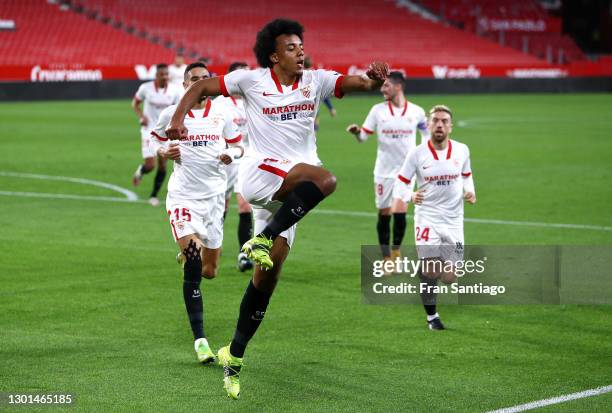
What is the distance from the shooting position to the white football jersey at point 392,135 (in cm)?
1274

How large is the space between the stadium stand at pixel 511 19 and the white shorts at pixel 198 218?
5426cm

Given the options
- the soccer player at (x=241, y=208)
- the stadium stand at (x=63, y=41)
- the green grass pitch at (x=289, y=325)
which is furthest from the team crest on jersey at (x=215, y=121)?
the stadium stand at (x=63, y=41)

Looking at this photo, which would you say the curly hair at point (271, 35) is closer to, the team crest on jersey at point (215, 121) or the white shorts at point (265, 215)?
the white shorts at point (265, 215)

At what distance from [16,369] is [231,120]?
3183mm

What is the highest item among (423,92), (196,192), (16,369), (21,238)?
(196,192)

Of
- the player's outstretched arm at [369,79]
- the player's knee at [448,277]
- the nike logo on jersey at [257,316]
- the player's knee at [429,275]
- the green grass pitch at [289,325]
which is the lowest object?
the green grass pitch at [289,325]

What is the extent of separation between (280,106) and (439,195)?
A: 119 inches

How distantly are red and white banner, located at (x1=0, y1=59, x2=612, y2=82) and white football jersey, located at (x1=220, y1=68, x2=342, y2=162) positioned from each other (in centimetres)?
3741

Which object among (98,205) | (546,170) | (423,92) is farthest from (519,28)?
(98,205)

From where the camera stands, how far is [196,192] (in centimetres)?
884

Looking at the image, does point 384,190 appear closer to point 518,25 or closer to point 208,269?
point 208,269

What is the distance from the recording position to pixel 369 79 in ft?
22.7

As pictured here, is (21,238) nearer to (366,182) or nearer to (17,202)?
(17,202)

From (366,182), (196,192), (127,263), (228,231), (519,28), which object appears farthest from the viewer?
(519,28)
